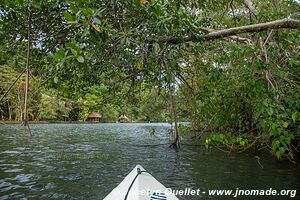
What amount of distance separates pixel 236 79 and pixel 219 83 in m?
0.60

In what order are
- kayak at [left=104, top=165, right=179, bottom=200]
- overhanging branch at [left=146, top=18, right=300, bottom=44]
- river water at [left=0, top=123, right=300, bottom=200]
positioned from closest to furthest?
1. kayak at [left=104, top=165, right=179, bottom=200]
2. overhanging branch at [left=146, top=18, right=300, bottom=44]
3. river water at [left=0, top=123, right=300, bottom=200]

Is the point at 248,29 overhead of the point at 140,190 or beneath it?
overhead

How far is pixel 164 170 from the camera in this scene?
27.9 feet

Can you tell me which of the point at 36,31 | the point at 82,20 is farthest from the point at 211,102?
the point at 82,20

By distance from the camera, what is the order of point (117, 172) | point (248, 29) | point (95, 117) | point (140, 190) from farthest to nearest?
point (95, 117)
point (117, 172)
point (248, 29)
point (140, 190)

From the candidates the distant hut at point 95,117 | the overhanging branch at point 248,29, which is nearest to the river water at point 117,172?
the overhanging branch at point 248,29

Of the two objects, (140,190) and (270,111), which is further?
(270,111)

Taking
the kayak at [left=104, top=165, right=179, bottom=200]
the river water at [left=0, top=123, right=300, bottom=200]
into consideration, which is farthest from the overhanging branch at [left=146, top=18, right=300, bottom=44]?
the river water at [left=0, top=123, right=300, bottom=200]

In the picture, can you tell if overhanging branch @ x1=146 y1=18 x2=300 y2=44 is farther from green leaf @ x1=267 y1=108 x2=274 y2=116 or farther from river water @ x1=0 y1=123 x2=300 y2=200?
river water @ x1=0 y1=123 x2=300 y2=200

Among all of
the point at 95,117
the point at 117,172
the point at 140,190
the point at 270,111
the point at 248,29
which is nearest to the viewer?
the point at 140,190

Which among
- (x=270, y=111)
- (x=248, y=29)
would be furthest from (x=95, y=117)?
(x=270, y=111)

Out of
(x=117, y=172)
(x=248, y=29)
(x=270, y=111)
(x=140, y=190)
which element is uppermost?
(x=248, y=29)

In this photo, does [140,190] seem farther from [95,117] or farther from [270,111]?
[95,117]

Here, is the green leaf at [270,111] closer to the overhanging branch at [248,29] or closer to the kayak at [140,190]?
the overhanging branch at [248,29]
